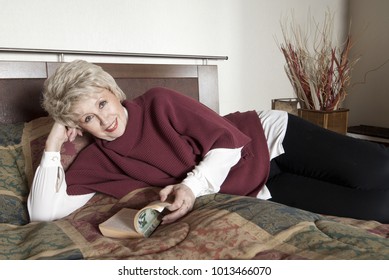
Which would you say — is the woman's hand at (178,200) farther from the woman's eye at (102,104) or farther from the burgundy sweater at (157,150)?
the woman's eye at (102,104)

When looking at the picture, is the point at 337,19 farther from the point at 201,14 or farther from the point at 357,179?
the point at 357,179

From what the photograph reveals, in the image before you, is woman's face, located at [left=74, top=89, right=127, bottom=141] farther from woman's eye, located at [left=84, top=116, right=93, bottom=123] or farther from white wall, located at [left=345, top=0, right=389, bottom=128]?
white wall, located at [left=345, top=0, right=389, bottom=128]

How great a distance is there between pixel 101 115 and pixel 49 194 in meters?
0.32

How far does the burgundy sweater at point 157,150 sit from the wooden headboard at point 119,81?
1.63 ft

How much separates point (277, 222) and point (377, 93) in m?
2.72

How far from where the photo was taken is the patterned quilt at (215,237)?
811 mm

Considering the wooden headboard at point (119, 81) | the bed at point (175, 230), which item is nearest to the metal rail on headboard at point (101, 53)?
the wooden headboard at point (119, 81)

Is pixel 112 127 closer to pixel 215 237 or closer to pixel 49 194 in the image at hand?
pixel 49 194

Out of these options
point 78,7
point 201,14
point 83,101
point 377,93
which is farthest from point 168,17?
point 377,93

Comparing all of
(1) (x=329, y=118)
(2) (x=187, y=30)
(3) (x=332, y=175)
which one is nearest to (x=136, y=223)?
(3) (x=332, y=175)

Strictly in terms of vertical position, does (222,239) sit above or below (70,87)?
below

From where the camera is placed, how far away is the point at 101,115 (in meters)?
1.25

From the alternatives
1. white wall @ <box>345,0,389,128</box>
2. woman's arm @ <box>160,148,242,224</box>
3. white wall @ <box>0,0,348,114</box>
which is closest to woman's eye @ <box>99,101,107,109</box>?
woman's arm @ <box>160,148,242,224</box>

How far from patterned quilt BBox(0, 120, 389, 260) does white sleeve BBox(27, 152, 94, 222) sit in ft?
0.19
